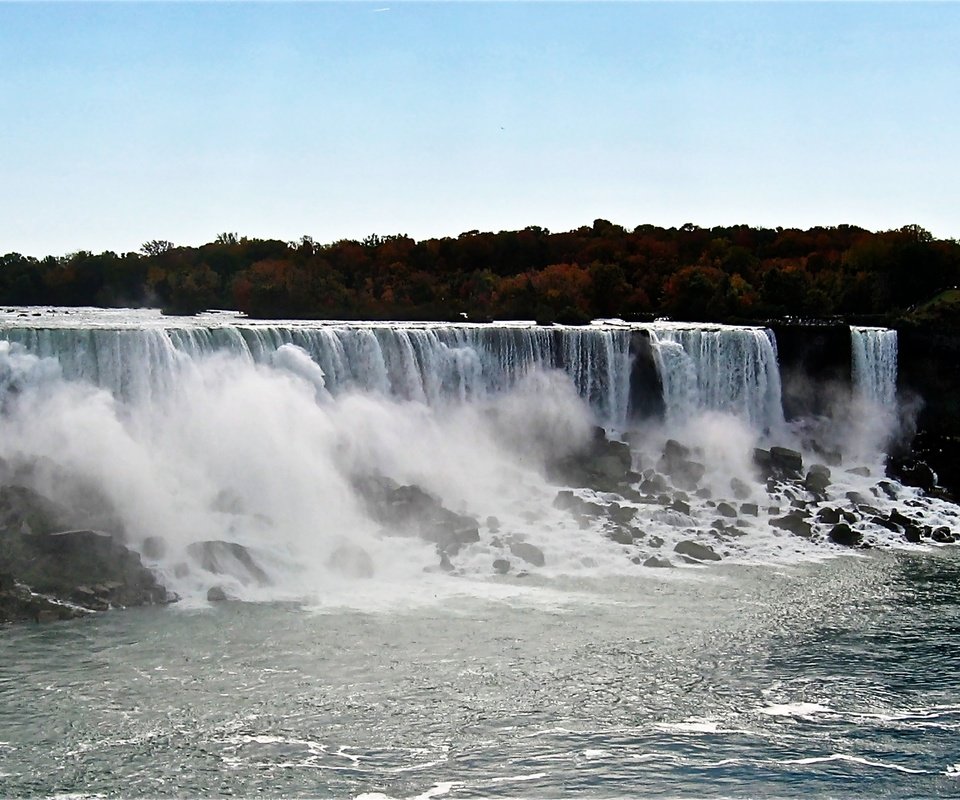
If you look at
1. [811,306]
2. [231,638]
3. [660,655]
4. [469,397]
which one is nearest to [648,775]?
[660,655]

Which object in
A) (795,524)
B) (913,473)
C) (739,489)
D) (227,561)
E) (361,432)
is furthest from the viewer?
(913,473)

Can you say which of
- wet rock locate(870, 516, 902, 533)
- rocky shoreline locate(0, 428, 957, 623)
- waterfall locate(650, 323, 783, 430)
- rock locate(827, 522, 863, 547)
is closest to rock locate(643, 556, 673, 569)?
rocky shoreline locate(0, 428, 957, 623)

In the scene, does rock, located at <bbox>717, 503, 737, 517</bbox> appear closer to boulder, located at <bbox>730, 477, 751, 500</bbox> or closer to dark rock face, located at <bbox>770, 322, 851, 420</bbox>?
boulder, located at <bbox>730, 477, 751, 500</bbox>

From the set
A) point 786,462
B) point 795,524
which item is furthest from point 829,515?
point 786,462

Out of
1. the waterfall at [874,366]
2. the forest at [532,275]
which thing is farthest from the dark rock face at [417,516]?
the forest at [532,275]

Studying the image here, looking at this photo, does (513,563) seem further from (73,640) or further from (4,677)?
(4,677)

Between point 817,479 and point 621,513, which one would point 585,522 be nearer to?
point 621,513
